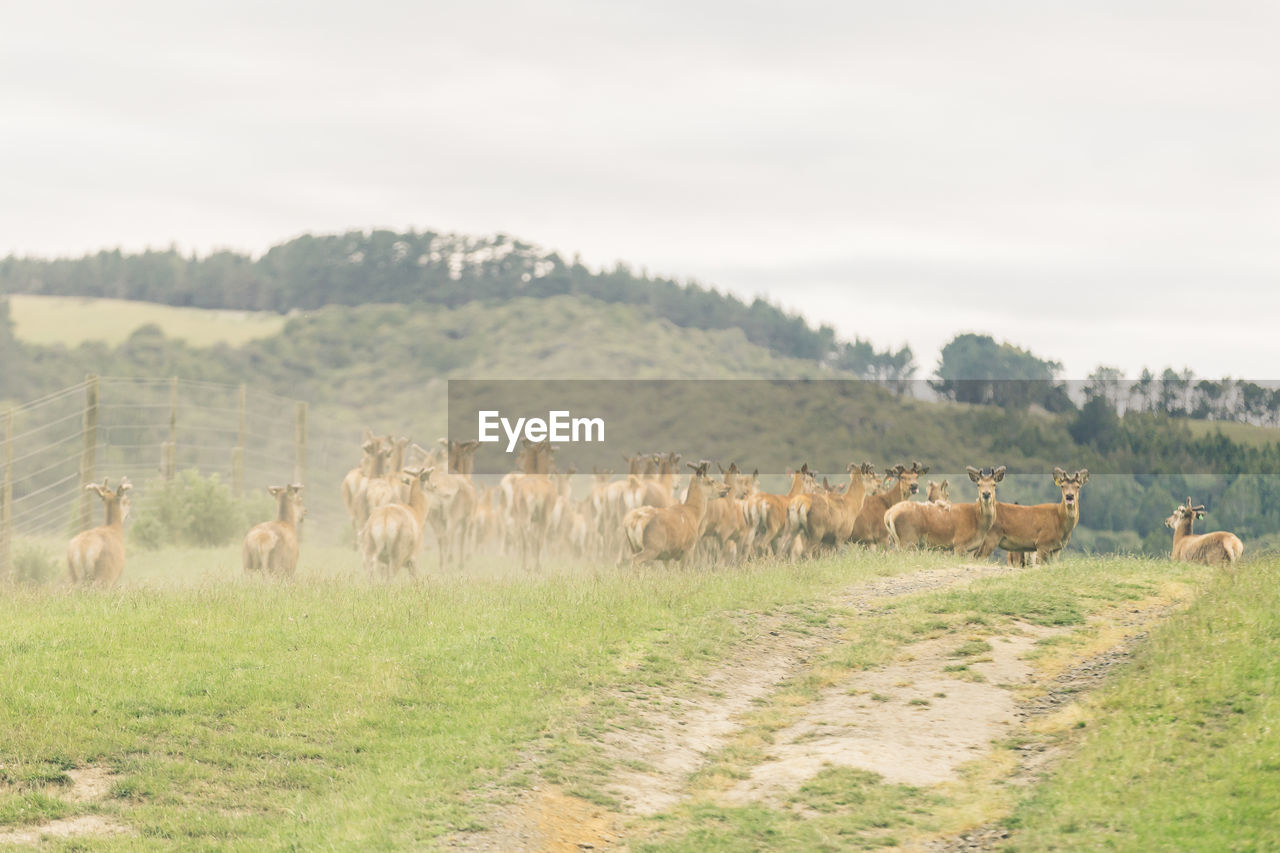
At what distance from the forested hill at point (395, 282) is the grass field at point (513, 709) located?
108m

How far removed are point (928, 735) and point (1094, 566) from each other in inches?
363

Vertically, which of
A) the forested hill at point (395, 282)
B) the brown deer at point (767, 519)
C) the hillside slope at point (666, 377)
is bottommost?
the brown deer at point (767, 519)

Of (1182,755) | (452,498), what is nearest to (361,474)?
(452,498)

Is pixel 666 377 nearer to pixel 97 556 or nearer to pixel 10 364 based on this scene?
pixel 10 364

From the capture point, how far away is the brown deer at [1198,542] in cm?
2419

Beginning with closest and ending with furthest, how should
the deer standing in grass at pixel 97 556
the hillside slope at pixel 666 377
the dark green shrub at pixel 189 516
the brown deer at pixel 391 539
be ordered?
the deer standing in grass at pixel 97 556 → the brown deer at pixel 391 539 → the dark green shrub at pixel 189 516 → the hillside slope at pixel 666 377

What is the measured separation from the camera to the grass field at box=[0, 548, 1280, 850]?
10.7 meters

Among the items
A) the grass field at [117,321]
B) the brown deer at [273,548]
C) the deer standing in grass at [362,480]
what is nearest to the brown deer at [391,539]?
the brown deer at [273,548]

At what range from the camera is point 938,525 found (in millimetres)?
24828

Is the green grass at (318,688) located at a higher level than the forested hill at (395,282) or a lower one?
lower

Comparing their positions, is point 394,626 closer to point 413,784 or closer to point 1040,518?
point 413,784

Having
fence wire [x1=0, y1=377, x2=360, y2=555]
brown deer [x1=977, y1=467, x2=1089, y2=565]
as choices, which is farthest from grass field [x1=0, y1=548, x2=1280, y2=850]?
fence wire [x1=0, y1=377, x2=360, y2=555]

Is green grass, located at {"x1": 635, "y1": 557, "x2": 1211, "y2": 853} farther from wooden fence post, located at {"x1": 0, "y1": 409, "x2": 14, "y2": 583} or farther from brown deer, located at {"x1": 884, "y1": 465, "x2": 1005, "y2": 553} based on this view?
wooden fence post, located at {"x1": 0, "y1": 409, "x2": 14, "y2": 583}

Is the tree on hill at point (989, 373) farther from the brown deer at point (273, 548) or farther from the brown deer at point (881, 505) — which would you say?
the brown deer at point (273, 548)
